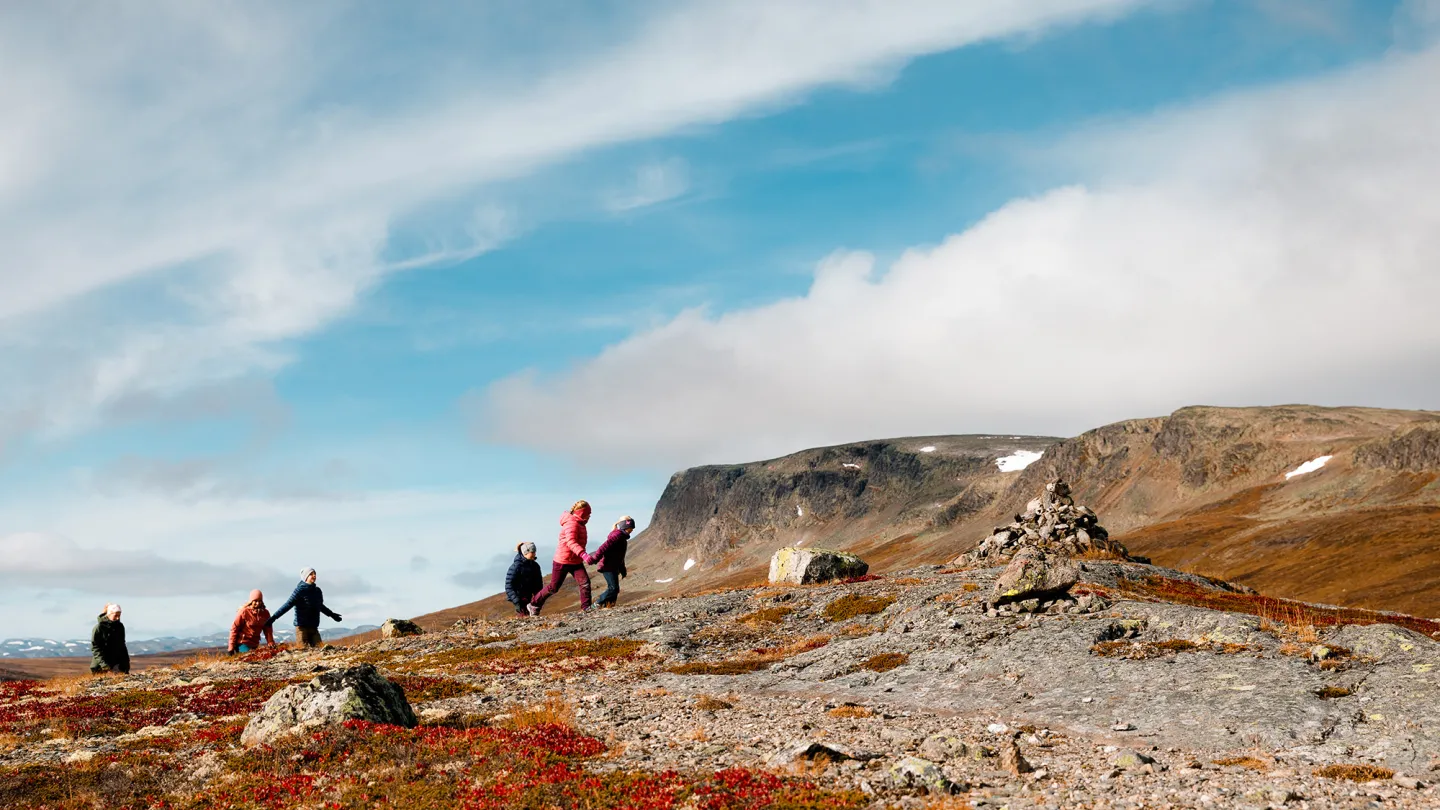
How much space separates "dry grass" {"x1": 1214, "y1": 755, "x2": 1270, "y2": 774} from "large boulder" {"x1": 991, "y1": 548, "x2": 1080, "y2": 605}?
13.1 meters

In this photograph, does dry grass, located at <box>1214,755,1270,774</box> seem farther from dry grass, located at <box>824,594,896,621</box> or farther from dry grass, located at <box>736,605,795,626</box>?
dry grass, located at <box>736,605,795,626</box>

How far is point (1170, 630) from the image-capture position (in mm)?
24453

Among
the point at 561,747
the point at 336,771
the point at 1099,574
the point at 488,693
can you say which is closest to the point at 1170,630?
the point at 1099,574

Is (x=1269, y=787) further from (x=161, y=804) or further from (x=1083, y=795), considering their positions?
(x=161, y=804)

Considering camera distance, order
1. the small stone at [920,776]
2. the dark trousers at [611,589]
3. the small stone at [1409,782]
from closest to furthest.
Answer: the small stone at [1409,782] → the small stone at [920,776] → the dark trousers at [611,589]

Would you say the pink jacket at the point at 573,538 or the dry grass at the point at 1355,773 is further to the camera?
the pink jacket at the point at 573,538

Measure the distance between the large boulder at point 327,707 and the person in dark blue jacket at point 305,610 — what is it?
1902 centimetres

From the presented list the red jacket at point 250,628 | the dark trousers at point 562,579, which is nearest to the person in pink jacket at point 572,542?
the dark trousers at point 562,579

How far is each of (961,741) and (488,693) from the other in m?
13.3

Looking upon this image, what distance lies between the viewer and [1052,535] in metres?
46.2

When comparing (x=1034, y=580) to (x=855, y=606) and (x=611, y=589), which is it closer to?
(x=855, y=606)

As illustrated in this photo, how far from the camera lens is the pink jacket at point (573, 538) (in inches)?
1479

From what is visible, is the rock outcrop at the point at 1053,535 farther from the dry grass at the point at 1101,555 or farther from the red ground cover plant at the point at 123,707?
the red ground cover plant at the point at 123,707

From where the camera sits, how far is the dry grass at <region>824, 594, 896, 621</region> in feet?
111
